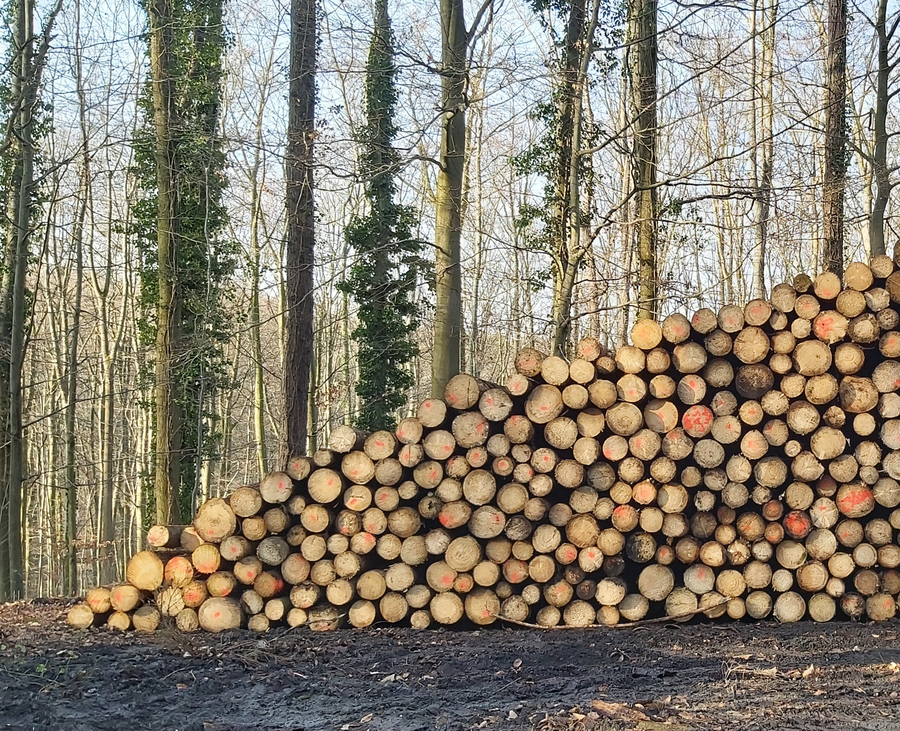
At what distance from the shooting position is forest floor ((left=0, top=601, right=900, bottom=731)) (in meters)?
4.07

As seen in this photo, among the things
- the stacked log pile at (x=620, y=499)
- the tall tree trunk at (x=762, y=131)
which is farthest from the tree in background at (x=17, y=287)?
the tall tree trunk at (x=762, y=131)

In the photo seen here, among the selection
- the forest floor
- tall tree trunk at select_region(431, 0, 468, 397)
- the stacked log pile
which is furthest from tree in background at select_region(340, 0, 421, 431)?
the forest floor

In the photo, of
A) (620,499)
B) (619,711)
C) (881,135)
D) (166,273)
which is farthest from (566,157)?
(619,711)

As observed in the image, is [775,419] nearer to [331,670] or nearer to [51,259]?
[331,670]

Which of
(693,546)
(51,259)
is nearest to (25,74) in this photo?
(693,546)

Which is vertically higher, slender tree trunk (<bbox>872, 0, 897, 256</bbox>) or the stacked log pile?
slender tree trunk (<bbox>872, 0, 897, 256</bbox>)

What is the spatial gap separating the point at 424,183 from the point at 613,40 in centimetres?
878

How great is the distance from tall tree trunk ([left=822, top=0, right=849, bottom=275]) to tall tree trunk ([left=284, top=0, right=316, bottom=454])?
6.20m

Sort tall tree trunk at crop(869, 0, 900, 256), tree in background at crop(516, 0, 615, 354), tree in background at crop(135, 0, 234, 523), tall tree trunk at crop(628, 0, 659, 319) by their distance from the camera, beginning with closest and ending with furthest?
tree in background at crop(516, 0, 615, 354) < tall tree trunk at crop(628, 0, 659, 319) < tall tree trunk at crop(869, 0, 900, 256) < tree in background at crop(135, 0, 234, 523)

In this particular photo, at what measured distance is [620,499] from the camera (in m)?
6.41

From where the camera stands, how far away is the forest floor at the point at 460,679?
13.4ft

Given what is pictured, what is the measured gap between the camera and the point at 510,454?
6.48 meters

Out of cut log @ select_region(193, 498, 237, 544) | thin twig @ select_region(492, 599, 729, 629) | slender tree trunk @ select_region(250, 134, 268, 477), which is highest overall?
slender tree trunk @ select_region(250, 134, 268, 477)

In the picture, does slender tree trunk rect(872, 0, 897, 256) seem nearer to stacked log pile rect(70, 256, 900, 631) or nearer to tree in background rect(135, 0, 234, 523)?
stacked log pile rect(70, 256, 900, 631)
